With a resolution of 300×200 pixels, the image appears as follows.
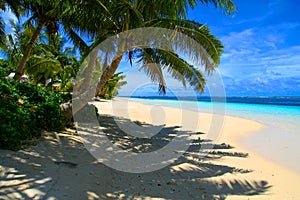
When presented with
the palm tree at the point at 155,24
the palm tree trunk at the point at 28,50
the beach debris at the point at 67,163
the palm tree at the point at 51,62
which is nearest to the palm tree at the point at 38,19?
the palm tree trunk at the point at 28,50

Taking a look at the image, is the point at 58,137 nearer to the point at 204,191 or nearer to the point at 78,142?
the point at 78,142

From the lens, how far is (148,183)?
3.61 m

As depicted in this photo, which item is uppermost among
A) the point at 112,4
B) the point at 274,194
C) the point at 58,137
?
the point at 112,4

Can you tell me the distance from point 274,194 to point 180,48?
4.18 metres

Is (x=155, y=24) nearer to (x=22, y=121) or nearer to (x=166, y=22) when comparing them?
(x=166, y=22)

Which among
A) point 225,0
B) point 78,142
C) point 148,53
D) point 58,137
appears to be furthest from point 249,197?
point 148,53

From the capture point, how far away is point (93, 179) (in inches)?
135

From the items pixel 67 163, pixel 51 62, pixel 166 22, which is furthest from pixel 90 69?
pixel 51 62

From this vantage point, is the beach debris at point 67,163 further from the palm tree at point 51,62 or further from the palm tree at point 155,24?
the palm tree at point 51,62

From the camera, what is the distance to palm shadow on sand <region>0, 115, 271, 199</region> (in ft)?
9.48

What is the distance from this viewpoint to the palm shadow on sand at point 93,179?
9.48 ft

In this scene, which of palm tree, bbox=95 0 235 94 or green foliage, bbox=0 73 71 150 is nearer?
green foliage, bbox=0 73 71 150

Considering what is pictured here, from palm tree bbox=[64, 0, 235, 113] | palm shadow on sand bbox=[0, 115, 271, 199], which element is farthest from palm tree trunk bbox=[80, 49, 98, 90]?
palm shadow on sand bbox=[0, 115, 271, 199]

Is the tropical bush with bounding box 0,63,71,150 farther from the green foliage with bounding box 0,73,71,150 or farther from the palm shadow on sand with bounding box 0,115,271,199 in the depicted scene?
the palm shadow on sand with bounding box 0,115,271,199
